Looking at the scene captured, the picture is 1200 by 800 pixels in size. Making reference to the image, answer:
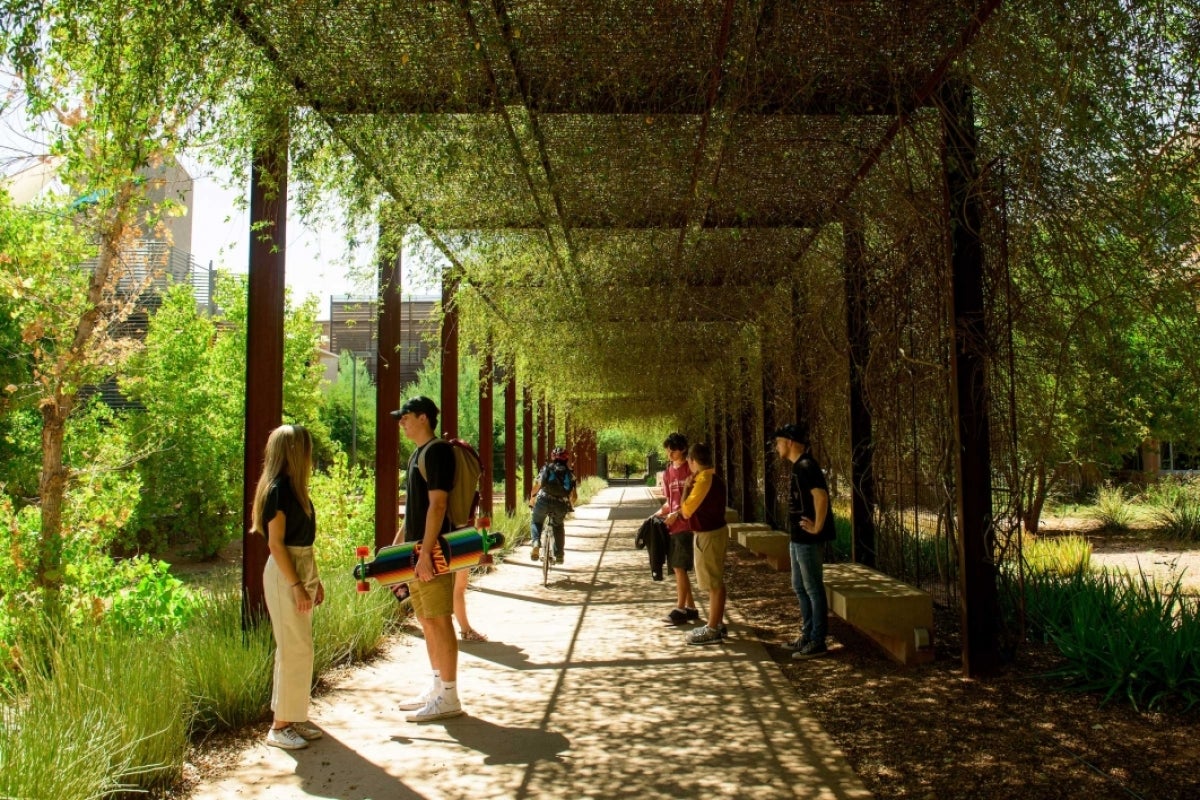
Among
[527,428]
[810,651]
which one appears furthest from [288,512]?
[527,428]

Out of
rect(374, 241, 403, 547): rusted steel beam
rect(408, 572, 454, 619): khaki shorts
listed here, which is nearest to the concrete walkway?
rect(408, 572, 454, 619): khaki shorts

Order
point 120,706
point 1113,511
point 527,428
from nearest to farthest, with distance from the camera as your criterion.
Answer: point 120,706, point 1113,511, point 527,428

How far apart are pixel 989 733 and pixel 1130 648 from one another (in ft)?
3.17

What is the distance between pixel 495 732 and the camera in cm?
437

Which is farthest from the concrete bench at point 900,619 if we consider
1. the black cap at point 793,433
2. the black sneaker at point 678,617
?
the black sneaker at point 678,617

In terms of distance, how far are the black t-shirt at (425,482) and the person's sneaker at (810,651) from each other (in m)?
2.60

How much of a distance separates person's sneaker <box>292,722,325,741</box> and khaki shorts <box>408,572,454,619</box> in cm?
68

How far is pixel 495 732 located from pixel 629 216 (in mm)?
4817

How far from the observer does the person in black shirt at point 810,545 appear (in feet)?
18.9

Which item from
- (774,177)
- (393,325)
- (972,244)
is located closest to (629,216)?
(774,177)

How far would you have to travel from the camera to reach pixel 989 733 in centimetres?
418

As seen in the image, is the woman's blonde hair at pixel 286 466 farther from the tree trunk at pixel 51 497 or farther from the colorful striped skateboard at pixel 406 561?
the tree trunk at pixel 51 497

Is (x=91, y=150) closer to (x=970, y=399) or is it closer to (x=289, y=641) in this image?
(x=289, y=641)

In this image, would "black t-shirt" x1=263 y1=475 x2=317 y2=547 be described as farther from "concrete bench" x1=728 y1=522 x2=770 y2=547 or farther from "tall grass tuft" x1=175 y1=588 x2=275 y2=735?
"concrete bench" x1=728 y1=522 x2=770 y2=547
